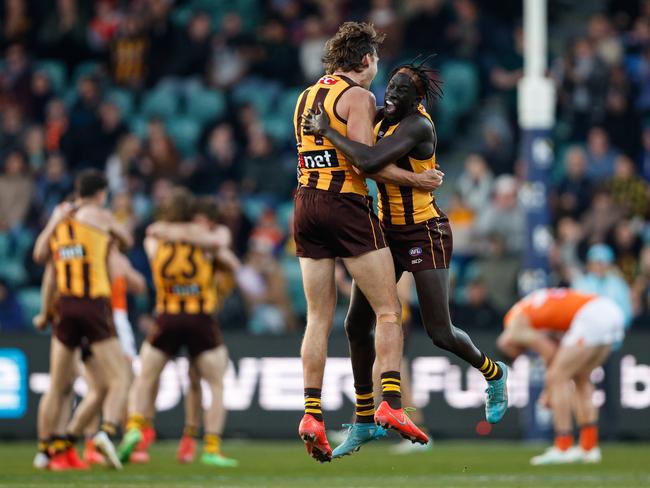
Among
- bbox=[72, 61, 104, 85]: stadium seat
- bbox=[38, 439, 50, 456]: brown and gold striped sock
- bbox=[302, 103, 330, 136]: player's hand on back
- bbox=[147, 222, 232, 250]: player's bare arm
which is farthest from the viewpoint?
bbox=[72, 61, 104, 85]: stadium seat

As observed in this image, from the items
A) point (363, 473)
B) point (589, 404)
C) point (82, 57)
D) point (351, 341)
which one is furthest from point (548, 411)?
point (82, 57)

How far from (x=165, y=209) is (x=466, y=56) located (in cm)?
840

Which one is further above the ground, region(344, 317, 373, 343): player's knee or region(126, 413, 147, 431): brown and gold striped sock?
region(344, 317, 373, 343): player's knee

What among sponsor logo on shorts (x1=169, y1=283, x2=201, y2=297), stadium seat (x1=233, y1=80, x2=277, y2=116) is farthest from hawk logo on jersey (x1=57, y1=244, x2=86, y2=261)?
stadium seat (x1=233, y1=80, x2=277, y2=116)

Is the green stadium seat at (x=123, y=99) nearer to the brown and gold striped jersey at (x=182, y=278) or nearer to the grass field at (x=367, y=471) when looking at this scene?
Result: the grass field at (x=367, y=471)

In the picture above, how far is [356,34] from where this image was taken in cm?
1054

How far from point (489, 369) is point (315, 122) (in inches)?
90.1

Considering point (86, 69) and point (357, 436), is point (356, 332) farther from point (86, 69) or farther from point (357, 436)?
point (86, 69)

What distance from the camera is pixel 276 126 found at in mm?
22656

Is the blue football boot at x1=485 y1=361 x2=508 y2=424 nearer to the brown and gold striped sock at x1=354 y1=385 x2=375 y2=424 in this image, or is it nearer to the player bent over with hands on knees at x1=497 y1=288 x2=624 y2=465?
the brown and gold striped sock at x1=354 y1=385 x2=375 y2=424

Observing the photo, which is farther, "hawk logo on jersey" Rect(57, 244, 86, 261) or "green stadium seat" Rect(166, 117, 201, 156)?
"green stadium seat" Rect(166, 117, 201, 156)

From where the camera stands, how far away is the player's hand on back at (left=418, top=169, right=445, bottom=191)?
10.7m

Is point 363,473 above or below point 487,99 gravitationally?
below

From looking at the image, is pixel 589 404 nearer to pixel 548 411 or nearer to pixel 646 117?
pixel 548 411
